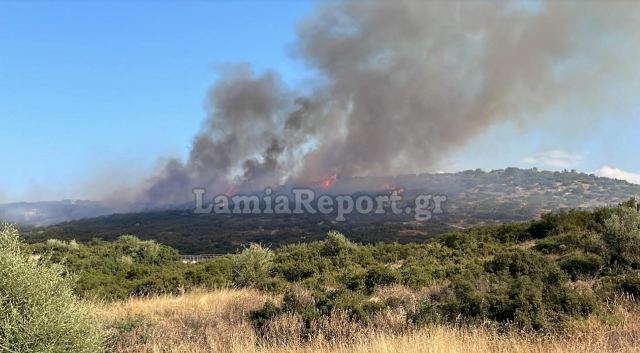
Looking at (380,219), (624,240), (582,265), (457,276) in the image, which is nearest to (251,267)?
(457,276)

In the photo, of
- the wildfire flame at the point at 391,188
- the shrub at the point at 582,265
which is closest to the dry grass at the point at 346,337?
the shrub at the point at 582,265

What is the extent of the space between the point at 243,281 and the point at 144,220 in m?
148

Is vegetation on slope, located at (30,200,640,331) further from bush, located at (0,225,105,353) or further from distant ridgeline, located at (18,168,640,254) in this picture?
distant ridgeline, located at (18,168,640,254)

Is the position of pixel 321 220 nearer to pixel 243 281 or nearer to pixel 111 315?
pixel 243 281

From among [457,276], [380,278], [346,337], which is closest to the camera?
[346,337]

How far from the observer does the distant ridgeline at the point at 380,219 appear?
84.2m

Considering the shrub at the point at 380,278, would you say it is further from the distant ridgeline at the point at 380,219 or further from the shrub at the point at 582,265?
the distant ridgeline at the point at 380,219

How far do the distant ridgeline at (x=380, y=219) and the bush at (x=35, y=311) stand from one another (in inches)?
2555

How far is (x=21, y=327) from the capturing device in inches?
185

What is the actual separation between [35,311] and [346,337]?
4466 millimetres

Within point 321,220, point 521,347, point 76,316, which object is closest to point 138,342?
point 76,316

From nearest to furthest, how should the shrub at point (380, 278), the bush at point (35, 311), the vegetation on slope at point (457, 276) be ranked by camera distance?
the bush at point (35, 311) → the vegetation on slope at point (457, 276) → the shrub at point (380, 278)

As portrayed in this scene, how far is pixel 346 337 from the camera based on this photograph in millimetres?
7160

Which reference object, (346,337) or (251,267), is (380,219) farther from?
(346,337)
